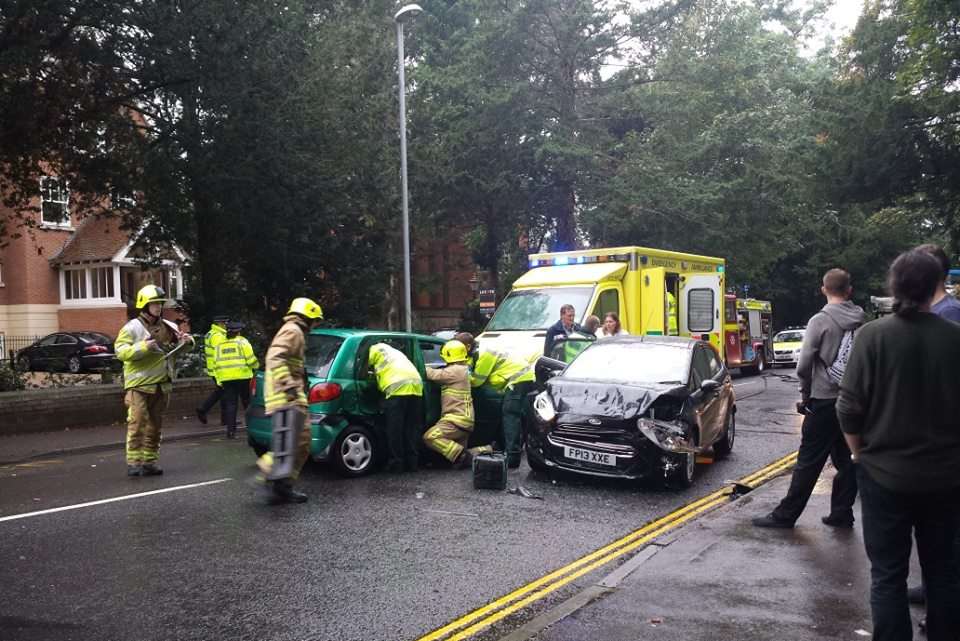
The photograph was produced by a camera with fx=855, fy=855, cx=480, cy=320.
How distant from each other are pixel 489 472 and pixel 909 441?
5.09m

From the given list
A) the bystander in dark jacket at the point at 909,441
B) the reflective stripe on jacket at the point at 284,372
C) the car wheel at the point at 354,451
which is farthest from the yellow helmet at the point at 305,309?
the bystander in dark jacket at the point at 909,441

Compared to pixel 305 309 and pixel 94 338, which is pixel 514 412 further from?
pixel 94 338

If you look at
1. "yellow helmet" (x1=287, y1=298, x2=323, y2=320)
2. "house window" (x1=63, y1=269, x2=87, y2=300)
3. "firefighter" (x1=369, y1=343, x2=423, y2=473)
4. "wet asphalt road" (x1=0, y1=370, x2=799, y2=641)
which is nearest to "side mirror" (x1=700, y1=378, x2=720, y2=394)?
"wet asphalt road" (x1=0, y1=370, x2=799, y2=641)

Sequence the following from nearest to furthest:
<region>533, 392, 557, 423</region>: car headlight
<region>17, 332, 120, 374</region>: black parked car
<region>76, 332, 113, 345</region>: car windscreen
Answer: <region>533, 392, 557, 423</region>: car headlight
<region>17, 332, 120, 374</region>: black parked car
<region>76, 332, 113, 345</region>: car windscreen

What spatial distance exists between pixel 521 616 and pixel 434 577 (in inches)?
33.2

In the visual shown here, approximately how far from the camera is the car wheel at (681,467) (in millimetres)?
8156

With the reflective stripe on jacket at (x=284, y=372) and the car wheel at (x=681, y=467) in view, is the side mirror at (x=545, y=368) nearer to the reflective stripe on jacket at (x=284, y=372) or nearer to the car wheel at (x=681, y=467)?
the car wheel at (x=681, y=467)

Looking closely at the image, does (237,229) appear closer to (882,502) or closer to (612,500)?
(612,500)

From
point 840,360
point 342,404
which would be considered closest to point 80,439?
point 342,404

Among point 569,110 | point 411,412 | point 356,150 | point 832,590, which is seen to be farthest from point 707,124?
point 832,590

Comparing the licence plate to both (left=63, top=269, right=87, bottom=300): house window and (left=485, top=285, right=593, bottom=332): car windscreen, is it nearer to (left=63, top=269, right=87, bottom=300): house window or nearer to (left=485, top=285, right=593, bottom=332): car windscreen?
(left=485, top=285, right=593, bottom=332): car windscreen

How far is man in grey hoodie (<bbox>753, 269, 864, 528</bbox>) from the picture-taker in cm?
626

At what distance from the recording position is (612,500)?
794cm

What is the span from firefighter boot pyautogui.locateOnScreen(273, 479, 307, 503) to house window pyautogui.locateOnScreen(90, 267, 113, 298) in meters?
28.9
